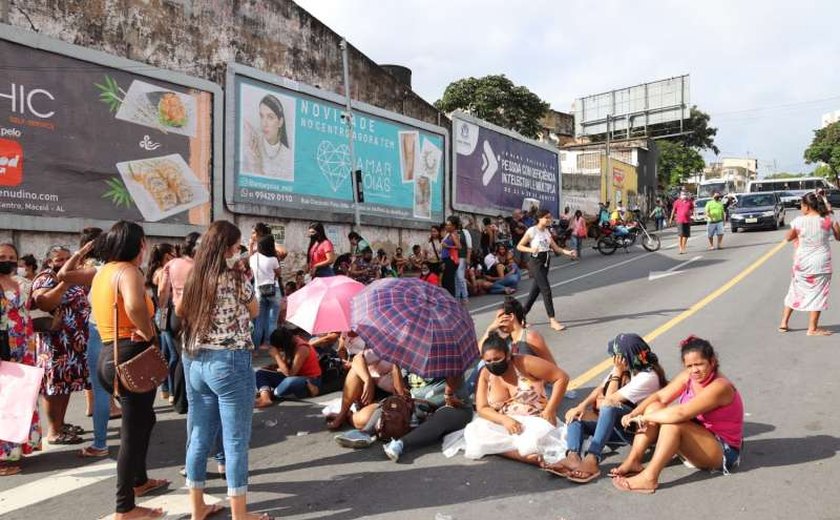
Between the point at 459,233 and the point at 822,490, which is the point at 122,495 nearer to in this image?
the point at 822,490

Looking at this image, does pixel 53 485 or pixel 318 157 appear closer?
pixel 53 485

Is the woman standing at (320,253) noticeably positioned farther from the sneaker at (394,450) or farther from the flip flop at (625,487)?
the flip flop at (625,487)

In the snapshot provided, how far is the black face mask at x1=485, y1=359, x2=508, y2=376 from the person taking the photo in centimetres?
498

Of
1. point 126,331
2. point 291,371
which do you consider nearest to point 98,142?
point 291,371

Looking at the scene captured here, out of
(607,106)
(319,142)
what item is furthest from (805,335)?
(607,106)

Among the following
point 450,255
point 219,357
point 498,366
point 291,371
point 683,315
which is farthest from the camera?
point 450,255

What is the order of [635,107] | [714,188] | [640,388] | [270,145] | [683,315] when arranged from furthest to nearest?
[635,107]
[714,188]
[270,145]
[683,315]
[640,388]

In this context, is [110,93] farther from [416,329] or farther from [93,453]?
[416,329]

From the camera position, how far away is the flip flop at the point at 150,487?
4363mm

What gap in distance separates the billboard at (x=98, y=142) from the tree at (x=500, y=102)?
23245mm

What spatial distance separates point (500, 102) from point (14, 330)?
32094mm

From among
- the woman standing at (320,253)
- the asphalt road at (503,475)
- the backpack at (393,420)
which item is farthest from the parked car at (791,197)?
the backpack at (393,420)

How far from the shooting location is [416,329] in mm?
5121

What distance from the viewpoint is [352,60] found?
1780 cm
